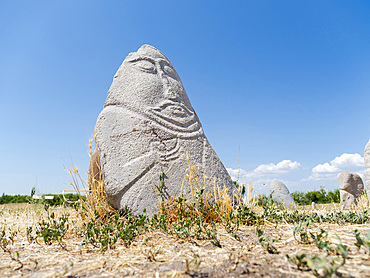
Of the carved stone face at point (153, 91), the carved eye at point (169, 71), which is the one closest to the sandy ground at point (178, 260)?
the carved stone face at point (153, 91)

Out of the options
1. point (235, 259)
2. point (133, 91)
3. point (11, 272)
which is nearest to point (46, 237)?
point (11, 272)

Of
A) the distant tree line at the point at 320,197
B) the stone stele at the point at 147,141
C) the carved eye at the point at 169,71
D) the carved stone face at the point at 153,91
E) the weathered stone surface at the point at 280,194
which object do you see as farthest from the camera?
the distant tree line at the point at 320,197

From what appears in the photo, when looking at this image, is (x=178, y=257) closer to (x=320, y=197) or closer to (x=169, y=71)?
(x=169, y=71)

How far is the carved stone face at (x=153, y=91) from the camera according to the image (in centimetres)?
397

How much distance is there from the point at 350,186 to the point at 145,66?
798cm

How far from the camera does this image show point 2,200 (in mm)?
13773

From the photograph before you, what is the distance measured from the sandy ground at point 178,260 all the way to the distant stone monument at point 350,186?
6903mm

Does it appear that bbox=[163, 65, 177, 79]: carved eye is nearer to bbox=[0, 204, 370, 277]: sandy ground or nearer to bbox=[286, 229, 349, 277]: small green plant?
bbox=[0, 204, 370, 277]: sandy ground

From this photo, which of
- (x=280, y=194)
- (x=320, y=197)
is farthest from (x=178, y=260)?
(x=320, y=197)

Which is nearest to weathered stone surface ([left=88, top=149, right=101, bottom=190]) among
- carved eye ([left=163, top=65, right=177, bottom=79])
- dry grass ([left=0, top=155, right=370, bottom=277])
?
dry grass ([left=0, top=155, right=370, bottom=277])

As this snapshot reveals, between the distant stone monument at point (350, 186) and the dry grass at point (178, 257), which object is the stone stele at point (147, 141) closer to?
the dry grass at point (178, 257)

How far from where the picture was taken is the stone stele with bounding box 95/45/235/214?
3.63 metres

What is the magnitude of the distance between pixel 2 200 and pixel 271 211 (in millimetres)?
14895

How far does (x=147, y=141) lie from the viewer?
378cm
